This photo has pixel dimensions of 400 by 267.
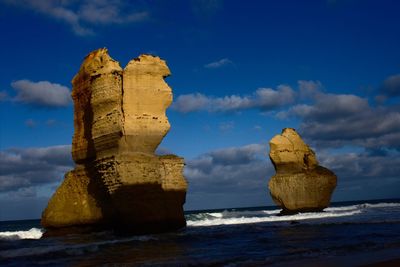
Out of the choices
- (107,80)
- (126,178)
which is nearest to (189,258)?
(126,178)

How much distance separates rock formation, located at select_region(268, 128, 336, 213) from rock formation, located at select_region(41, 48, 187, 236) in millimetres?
20811

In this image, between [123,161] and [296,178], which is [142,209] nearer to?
[123,161]

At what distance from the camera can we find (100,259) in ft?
45.6

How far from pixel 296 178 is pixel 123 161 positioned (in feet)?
84.6

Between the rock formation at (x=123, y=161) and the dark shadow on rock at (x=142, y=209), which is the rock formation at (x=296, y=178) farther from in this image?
the dark shadow on rock at (x=142, y=209)

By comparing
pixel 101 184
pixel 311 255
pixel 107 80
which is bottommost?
pixel 311 255

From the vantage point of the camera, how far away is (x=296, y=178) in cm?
4403

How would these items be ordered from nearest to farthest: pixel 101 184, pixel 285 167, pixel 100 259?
pixel 100 259 → pixel 101 184 → pixel 285 167

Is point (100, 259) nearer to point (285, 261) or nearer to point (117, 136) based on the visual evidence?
point (285, 261)

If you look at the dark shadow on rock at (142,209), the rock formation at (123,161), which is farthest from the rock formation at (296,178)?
the dark shadow on rock at (142,209)

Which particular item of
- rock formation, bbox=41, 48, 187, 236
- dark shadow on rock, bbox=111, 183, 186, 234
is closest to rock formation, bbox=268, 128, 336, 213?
rock formation, bbox=41, 48, 187, 236

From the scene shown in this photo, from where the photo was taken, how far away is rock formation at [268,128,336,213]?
4391 cm

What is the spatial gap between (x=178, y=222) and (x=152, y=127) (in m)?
5.60

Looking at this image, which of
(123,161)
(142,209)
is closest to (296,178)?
(142,209)
